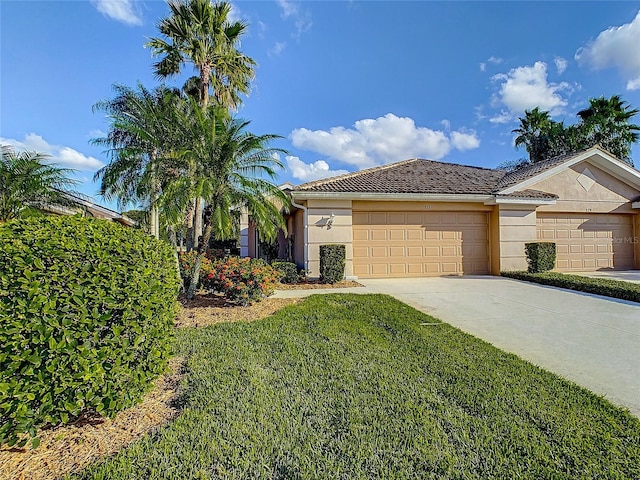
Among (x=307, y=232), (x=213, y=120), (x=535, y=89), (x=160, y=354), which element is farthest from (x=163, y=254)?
(x=535, y=89)

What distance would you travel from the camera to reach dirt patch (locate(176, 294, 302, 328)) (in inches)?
240

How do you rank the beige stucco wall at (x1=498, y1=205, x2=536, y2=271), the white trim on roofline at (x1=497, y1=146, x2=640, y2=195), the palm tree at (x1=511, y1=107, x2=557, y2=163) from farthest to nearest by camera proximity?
the palm tree at (x1=511, y1=107, x2=557, y2=163)
the white trim on roofline at (x1=497, y1=146, x2=640, y2=195)
the beige stucco wall at (x1=498, y1=205, x2=536, y2=271)

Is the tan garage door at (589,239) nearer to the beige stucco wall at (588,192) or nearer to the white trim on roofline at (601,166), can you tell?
the beige stucco wall at (588,192)

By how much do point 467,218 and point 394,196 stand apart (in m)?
3.58

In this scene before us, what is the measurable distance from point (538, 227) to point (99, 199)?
61.0 feet

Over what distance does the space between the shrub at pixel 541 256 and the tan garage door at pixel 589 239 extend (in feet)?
5.10

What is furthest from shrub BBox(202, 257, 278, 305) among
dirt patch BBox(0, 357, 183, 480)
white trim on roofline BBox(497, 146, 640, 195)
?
white trim on roofline BBox(497, 146, 640, 195)

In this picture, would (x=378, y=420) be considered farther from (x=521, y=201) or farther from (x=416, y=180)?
(x=521, y=201)

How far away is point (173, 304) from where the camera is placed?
10.9 feet

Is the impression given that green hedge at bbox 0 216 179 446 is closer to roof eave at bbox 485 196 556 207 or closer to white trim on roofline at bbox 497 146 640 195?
roof eave at bbox 485 196 556 207

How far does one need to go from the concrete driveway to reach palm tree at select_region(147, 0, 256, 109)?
38.2ft

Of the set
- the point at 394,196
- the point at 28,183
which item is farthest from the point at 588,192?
the point at 28,183

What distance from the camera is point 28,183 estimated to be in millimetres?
8844

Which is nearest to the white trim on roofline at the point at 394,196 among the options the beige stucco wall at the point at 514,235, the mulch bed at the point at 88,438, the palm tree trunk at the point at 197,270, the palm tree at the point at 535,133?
the beige stucco wall at the point at 514,235
